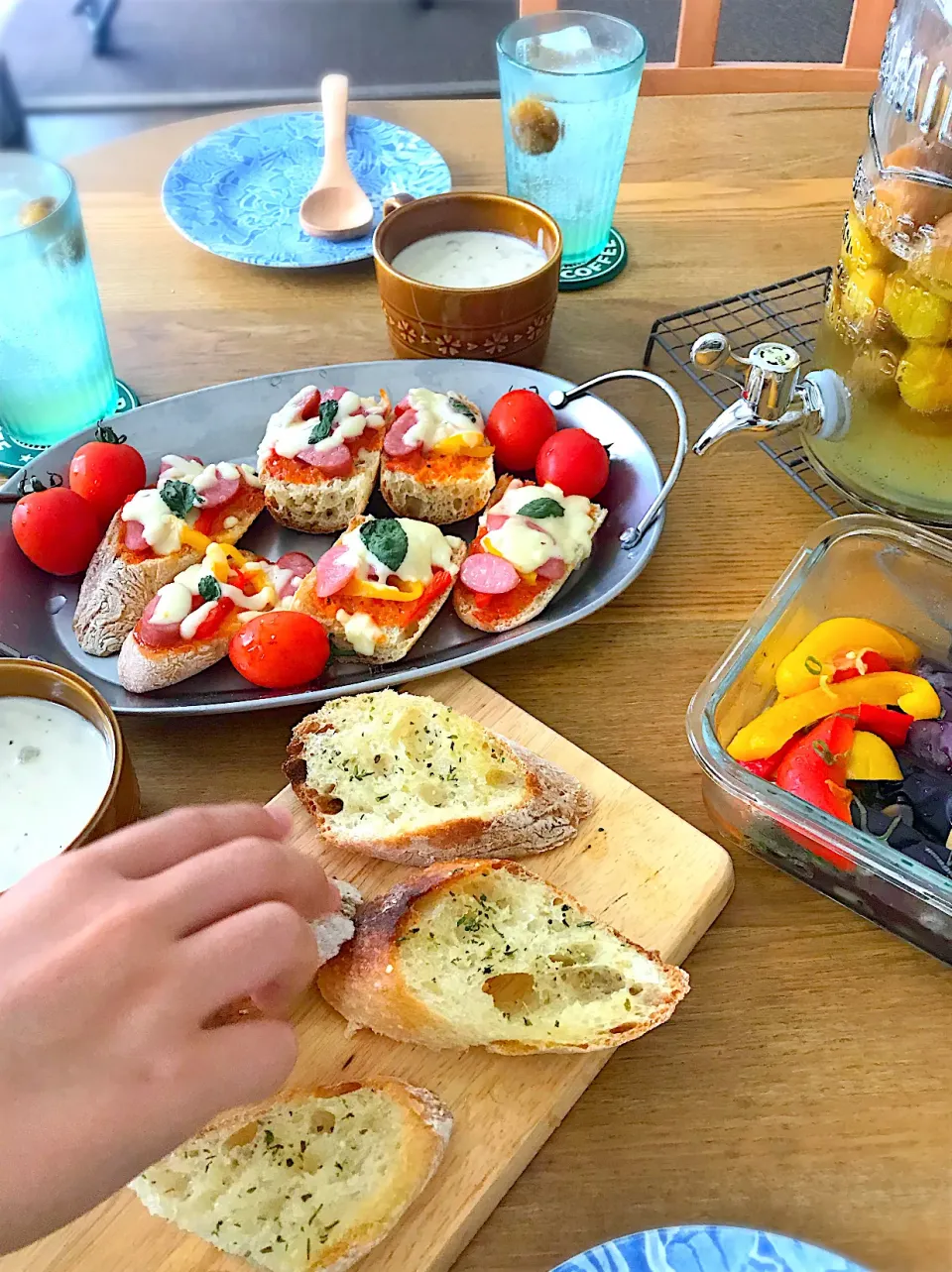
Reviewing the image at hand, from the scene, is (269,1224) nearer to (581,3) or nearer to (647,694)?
(647,694)

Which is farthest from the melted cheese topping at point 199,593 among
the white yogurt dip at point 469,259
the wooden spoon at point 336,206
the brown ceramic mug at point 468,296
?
the wooden spoon at point 336,206

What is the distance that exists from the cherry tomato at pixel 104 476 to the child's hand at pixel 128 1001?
657 millimetres

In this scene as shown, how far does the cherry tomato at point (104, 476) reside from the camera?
1.27 metres

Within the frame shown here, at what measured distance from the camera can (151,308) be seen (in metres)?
1.68

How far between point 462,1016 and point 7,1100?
1.24ft

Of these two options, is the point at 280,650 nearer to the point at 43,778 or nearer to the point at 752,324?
the point at 43,778

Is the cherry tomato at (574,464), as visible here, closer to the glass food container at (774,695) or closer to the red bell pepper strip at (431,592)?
the red bell pepper strip at (431,592)

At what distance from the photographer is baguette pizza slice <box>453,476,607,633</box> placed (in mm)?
1188

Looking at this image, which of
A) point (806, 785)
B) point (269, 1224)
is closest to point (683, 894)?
point (806, 785)

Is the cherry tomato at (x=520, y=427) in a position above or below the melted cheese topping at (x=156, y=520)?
above

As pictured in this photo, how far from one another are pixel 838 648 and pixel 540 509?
1.29 ft

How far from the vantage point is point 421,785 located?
3.36 feet

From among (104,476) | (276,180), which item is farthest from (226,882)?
(276,180)

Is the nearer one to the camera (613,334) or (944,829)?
(944,829)
